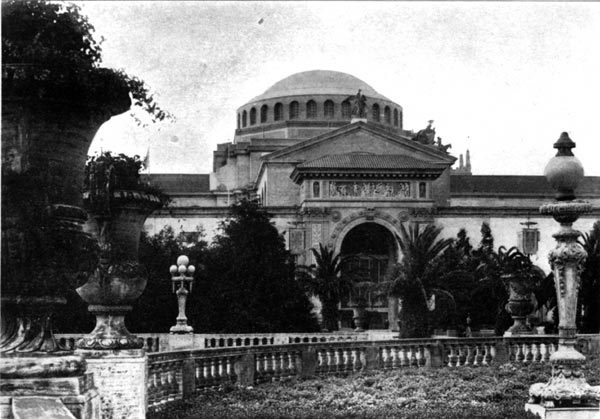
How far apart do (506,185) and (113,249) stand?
5720 cm

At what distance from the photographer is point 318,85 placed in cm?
6738

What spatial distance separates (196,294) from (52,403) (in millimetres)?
32416

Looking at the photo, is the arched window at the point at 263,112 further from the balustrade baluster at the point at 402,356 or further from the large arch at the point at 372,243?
the balustrade baluster at the point at 402,356

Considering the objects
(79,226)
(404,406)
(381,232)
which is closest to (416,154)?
(381,232)

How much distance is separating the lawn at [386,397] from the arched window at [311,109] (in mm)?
50300

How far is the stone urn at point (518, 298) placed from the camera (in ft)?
63.2

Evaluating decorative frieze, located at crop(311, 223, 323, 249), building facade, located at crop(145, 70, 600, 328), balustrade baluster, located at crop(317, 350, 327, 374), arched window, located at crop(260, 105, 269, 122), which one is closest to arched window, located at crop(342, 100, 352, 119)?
building facade, located at crop(145, 70, 600, 328)

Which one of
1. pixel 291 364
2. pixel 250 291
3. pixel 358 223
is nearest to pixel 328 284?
pixel 250 291

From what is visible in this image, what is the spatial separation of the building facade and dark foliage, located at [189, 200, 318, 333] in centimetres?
592

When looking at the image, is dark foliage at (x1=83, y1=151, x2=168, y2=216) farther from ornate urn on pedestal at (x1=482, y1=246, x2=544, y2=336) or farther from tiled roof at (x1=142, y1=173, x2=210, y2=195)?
tiled roof at (x1=142, y1=173, x2=210, y2=195)

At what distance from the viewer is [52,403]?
5785mm

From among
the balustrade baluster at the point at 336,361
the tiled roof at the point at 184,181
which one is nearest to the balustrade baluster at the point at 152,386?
the balustrade baluster at the point at 336,361

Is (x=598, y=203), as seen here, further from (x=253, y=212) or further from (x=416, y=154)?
(x=253, y=212)

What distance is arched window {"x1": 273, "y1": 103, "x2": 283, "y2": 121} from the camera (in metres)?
66.9
